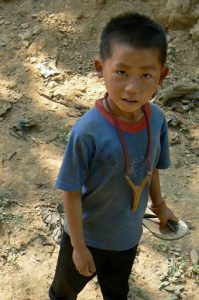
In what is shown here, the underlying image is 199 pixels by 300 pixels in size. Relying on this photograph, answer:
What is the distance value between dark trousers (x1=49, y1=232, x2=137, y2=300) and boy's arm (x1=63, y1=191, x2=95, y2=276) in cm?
10

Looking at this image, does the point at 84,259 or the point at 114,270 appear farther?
the point at 114,270

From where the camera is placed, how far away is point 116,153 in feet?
4.72

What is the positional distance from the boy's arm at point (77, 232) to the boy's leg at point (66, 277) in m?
0.15

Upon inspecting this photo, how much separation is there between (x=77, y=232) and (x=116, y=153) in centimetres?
31

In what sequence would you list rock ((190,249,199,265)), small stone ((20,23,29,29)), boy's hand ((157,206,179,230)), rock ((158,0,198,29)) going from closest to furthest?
boy's hand ((157,206,179,230)), rock ((190,249,199,265)), rock ((158,0,198,29)), small stone ((20,23,29,29))

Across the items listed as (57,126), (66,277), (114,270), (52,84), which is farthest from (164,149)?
(52,84)

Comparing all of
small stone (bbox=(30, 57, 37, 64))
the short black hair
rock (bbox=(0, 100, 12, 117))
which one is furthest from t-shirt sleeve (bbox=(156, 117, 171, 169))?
small stone (bbox=(30, 57, 37, 64))

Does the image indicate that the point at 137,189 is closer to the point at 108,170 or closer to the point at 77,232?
the point at 108,170

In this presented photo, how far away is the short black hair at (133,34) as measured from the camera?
4.44 ft

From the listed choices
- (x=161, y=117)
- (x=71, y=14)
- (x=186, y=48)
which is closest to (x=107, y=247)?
(x=161, y=117)

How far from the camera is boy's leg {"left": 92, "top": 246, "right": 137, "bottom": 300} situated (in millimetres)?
1701

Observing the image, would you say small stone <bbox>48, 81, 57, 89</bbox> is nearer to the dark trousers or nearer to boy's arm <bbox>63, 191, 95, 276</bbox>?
the dark trousers

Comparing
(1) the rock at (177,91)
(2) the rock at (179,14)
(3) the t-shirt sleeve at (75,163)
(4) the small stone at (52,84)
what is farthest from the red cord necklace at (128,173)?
(2) the rock at (179,14)

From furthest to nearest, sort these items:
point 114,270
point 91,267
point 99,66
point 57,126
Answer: point 57,126 < point 114,270 < point 91,267 < point 99,66
